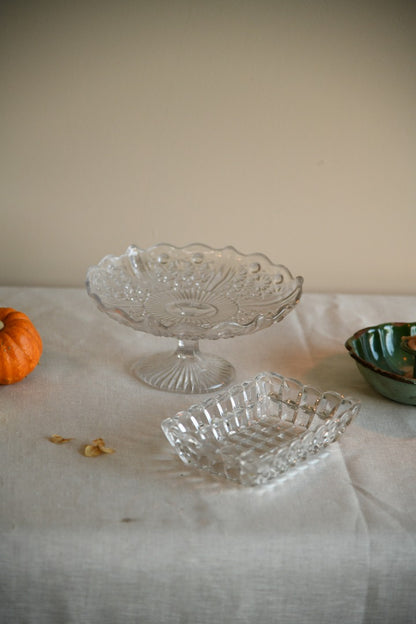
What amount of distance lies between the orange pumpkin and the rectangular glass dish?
264mm

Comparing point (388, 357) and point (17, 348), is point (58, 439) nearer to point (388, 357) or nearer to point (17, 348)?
point (17, 348)

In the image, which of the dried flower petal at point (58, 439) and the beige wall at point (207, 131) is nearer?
the dried flower petal at point (58, 439)

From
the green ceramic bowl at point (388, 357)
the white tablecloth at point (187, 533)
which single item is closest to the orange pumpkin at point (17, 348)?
the white tablecloth at point (187, 533)

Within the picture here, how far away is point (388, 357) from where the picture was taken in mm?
1032

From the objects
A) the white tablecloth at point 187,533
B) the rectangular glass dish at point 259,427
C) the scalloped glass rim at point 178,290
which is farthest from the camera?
the scalloped glass rim at point 178,290

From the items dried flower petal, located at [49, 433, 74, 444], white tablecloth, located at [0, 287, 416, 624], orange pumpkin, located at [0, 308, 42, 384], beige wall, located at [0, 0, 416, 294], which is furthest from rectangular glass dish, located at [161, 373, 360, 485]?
beige wall, located at [0, 0, 416, 294]

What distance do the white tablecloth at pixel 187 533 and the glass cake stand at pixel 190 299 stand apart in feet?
0.44

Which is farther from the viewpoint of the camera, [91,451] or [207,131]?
[207,131]

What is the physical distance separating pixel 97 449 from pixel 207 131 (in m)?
0.80

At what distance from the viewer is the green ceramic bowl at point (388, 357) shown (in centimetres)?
91

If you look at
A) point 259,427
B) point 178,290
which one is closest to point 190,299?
point 178,290

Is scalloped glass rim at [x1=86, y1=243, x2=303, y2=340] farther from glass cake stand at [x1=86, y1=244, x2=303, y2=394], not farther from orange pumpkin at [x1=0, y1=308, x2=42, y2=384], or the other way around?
orange pumpkin at [x1=0, y1=308, x2=42, y2=384]

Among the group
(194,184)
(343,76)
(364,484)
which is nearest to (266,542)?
(364,484)

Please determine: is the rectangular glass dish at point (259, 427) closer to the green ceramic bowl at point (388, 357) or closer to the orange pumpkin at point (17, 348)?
the green ceramic bowl at point (388, 357)
